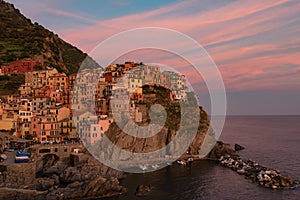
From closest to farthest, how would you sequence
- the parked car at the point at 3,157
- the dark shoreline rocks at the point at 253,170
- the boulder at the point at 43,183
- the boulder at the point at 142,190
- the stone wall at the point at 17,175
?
the stone wall at the point at 17,175
the boulder at the point at 43,183
the boulder at the point at 142,190
the parked car at the point at 3,157
the dark shoreline rocks at the point at 253,170

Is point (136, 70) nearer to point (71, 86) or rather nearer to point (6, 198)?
point (71, 86)

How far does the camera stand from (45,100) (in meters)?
76.2

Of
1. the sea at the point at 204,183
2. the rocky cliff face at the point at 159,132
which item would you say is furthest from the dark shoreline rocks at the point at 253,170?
the rocky cliff face at the point at 159,132

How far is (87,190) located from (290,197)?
104 feet

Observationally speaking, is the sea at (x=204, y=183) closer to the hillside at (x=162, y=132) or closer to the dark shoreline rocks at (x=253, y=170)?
the dark shoreline rocks at (x=253, y=170)

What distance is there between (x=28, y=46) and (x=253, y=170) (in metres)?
100

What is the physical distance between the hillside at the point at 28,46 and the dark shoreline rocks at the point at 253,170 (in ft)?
234

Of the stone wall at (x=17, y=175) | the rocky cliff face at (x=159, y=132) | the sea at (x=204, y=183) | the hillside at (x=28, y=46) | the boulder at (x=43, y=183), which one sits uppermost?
the hillside at (x=28, y=46)

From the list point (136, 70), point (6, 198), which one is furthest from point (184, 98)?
point (6, 198)

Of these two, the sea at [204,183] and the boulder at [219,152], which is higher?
the boulder at [219,152]

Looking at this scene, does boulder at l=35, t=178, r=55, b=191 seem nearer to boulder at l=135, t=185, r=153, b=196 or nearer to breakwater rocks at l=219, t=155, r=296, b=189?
boulder at l=135, t=185, r=153, b=196

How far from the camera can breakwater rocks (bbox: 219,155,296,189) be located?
5419 centimetres

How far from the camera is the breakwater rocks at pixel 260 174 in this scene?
54188mm

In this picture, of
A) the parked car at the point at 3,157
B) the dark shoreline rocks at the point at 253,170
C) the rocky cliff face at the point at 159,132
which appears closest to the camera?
the parked car at the point at 3,157
